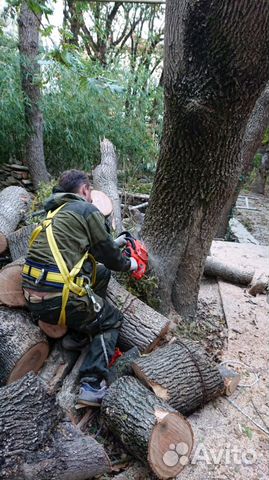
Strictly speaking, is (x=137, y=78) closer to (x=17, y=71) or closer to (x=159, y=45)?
(x=17, y=71)

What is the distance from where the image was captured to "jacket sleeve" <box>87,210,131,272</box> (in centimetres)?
248

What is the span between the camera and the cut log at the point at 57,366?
98.8 inches

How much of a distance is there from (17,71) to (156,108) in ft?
11.9

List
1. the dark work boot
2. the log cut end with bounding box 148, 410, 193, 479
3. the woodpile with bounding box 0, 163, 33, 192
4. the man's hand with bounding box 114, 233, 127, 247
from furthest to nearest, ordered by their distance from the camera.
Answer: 1. the woodpile with bounding box 0, 163, 33, 192
2. the man's hand with bounding box 114, 233, 127, 247
3. the dark work boot
4. the log cut end with bounding box 148, 410, 193, 479

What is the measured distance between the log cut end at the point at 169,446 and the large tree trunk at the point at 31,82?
5.77 m

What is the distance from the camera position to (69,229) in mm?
2416

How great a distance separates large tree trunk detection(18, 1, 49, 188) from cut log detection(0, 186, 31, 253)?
231 cm

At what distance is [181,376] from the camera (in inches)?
94.3

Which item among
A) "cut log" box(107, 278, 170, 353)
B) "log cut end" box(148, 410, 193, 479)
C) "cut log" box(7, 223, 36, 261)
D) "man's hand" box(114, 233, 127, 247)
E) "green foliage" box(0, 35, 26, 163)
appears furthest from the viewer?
"green foliage" box(0, 35, 26, 163)

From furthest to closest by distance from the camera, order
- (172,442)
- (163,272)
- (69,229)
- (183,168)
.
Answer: (163,272)
(183,168)
(69,229)
(172,442)

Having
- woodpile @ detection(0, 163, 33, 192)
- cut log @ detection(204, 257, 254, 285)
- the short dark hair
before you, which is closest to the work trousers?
the short dark hair

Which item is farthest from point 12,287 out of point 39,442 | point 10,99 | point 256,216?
point 256,216

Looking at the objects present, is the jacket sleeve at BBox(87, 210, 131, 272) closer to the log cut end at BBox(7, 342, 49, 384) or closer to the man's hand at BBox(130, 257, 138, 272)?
the man's hand at BBox(130, 257, 138, 272)

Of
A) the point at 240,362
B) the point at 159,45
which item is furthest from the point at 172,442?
the point at 159,45
